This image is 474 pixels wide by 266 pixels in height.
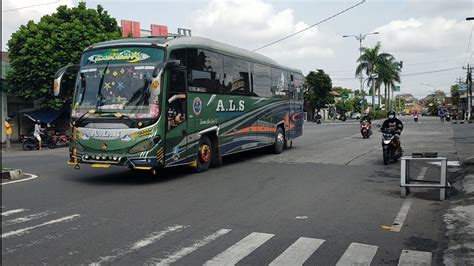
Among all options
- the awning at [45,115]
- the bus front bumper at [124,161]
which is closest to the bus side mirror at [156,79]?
the bus front bumper at [124,161]

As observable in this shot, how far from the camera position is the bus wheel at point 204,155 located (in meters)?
12.5

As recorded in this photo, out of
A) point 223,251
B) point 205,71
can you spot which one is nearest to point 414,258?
point 223,251

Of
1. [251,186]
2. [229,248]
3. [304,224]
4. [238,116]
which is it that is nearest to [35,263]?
[229,248]

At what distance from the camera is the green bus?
33.9 ft

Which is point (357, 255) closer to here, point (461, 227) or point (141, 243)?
point (461, 227)

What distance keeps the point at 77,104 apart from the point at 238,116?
5.24m

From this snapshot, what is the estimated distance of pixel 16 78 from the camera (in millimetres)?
25672

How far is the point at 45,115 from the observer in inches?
1065

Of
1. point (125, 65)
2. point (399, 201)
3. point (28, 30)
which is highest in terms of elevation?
point (28, 30)

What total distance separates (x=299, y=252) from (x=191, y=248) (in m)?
1.31

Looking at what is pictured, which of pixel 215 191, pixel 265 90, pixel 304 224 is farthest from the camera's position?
pixel 265 90

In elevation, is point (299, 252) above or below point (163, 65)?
below

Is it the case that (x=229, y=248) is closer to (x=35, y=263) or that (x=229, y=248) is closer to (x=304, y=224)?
(x=304, y=224)

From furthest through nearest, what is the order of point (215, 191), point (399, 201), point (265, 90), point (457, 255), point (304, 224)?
point (265, 90), point (215, 191), point (399, 201), point (304, 224), point (457, 255)
